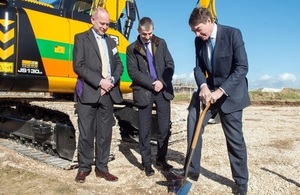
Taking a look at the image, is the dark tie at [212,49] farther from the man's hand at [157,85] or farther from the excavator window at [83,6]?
the excavator window at [83,6]

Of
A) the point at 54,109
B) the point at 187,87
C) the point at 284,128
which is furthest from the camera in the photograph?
the point at 187,87

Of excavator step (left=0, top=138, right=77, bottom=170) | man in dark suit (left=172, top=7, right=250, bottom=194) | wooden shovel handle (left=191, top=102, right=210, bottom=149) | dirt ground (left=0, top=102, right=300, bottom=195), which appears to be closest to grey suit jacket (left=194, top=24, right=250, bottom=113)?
man in dark suit (left=172, top=7, right=250, bottom=194)

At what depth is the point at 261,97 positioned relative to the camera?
2373 centimetres

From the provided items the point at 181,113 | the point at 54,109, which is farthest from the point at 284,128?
the point at 54,109

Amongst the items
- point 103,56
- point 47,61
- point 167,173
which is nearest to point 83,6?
point 47,61

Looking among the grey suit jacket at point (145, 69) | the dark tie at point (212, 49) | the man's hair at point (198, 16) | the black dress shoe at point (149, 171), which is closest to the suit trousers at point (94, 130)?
the grey suit jacket at point (145, 69)

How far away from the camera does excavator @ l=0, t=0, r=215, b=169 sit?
180 inches

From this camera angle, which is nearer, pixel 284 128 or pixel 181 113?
pixel 181 113

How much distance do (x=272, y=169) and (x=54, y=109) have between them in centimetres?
317

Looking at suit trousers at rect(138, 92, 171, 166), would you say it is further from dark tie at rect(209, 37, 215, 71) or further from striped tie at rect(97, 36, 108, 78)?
dark tie at rect(209, 37, 215, 71)

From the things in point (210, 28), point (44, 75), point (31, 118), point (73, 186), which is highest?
point (210, 28)

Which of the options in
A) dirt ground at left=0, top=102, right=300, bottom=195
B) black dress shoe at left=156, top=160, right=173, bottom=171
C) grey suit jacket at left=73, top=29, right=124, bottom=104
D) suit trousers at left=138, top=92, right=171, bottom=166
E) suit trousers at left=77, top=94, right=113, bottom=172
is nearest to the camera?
dirt ground at left=0, top=102, right=300, bottom=195

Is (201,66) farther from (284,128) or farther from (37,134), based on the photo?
(284,128)

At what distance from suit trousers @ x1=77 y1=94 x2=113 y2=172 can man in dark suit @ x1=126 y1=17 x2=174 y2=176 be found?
0.41 meters
